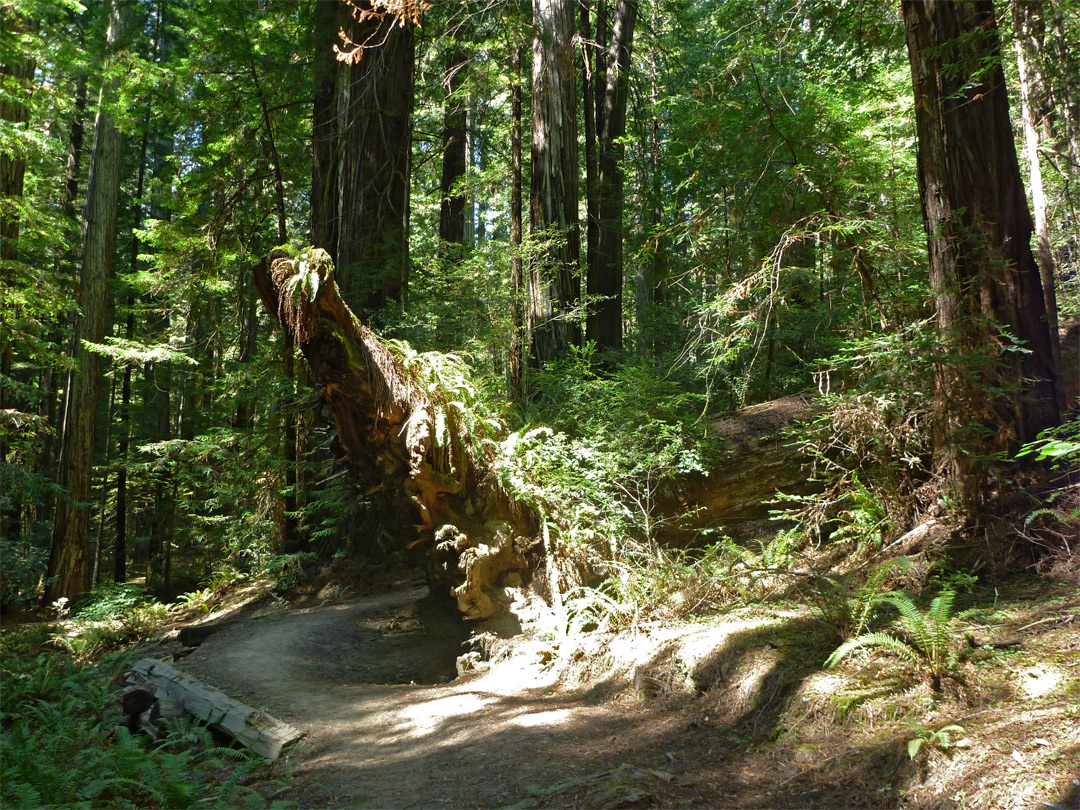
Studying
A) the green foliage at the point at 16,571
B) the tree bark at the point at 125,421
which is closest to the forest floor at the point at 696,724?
the green foliage at the point at 16,571

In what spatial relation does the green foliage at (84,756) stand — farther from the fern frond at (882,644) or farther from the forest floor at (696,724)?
the fern frond at (882,644)

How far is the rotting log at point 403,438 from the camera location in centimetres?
683

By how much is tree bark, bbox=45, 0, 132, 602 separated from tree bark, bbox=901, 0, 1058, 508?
14.1 meters

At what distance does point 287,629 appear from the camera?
901cm

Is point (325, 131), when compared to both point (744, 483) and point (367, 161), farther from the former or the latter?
point (744, 483)

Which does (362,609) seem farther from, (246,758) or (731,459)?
(731,459)

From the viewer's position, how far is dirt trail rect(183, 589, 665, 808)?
4.19m

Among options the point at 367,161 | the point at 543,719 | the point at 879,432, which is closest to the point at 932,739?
the point at 543,719

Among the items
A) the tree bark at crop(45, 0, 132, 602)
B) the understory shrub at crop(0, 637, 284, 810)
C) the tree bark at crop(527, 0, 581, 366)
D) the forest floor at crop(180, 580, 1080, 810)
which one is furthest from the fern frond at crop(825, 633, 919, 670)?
the tree bark at crop(45, 0, 132, 602)

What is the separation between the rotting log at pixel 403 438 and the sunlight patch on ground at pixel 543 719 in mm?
2649

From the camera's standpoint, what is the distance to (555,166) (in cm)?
1048

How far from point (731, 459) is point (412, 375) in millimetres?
4114

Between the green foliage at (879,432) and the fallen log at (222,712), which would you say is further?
the green foliage at (879,432)

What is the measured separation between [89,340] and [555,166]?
1058 centimetres
